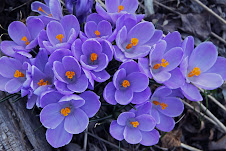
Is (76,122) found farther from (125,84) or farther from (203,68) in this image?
(203,68)

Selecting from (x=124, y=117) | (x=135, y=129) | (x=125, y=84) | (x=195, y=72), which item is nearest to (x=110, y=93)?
(x=125, y=84)

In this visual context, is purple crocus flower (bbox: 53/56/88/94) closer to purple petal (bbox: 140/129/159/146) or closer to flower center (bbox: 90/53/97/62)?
flower center (bbox: 90/53/97/62)

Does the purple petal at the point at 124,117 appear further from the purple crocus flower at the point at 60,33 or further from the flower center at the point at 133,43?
the purple crocus flower at the point at 60,33

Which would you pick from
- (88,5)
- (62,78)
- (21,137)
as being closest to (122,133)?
(62,78)

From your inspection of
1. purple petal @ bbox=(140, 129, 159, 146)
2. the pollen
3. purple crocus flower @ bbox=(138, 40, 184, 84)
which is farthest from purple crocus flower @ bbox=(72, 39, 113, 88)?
purple petal @ bbox=(140, 129, 159, 146)

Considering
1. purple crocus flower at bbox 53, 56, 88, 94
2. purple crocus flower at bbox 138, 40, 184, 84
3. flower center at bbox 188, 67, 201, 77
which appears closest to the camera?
purple crocus flower at bbox 53, 56, 88, 94

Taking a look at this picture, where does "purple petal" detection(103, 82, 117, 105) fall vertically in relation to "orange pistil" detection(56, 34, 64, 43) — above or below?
below

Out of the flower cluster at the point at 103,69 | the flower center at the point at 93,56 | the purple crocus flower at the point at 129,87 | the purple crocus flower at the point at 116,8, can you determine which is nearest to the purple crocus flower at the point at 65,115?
the flower cluster at the point at 103,69
